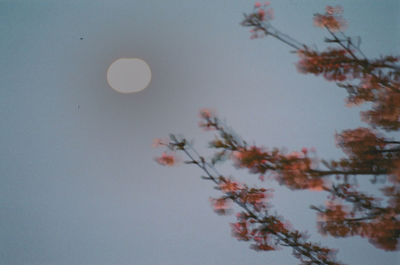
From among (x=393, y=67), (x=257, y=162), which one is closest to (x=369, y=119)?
(x=393, y=67)

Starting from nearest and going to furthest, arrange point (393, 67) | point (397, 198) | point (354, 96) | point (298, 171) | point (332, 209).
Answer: point (397, 198) < point (298, 171) < point (332, 209) < point (393, 67) < point (354, 96)

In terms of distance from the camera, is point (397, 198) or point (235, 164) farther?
point (235, 164)

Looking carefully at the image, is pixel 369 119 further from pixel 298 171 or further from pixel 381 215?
pixel 298 171

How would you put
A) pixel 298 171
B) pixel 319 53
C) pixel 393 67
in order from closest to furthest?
pixel 298 171 < pixel 393 67 < pixel 319 53

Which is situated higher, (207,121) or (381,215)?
(207,121)

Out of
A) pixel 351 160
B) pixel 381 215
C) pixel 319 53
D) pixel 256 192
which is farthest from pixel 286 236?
pixel 319 53

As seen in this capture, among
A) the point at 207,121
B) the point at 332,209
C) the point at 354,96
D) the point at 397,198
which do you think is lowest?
the point at 332,209

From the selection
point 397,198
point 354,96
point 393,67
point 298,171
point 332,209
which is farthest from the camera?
point 354,96

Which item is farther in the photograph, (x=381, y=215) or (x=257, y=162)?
(x=257, y=162)

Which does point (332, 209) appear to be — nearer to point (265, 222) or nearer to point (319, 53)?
point (265, 222)
